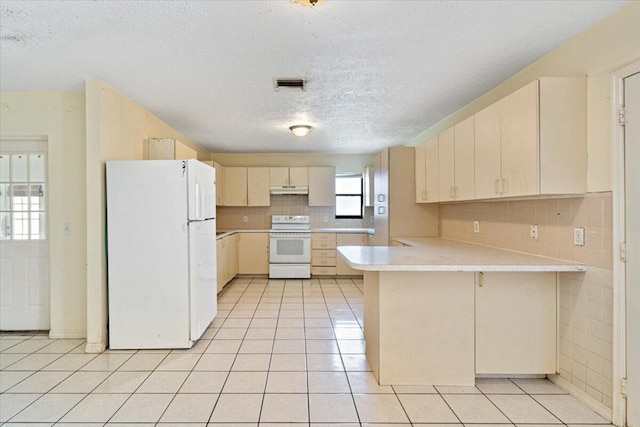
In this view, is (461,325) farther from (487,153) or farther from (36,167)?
(36,167)

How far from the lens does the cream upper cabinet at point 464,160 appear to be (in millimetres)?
2859

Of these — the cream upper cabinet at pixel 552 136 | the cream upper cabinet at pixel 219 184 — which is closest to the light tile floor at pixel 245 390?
the cream upper cabinet at pixel 552 136

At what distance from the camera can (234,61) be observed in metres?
2.44

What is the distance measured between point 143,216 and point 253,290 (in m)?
2.52

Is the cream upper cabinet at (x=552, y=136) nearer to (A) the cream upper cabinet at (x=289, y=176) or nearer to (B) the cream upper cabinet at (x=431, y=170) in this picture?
(B) the cream upper cabinet at (x=431, y=170)

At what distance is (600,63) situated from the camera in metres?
1.94

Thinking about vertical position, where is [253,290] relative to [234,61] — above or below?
below

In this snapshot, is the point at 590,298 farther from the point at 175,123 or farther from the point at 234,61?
the point at 175,123

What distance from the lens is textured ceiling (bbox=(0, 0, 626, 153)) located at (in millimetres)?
1824

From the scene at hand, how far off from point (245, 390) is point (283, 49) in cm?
237

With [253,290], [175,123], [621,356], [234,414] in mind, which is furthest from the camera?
[253,290]

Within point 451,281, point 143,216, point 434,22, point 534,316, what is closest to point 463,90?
point 434,22

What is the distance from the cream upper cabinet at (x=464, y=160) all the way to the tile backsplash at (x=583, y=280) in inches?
16.9

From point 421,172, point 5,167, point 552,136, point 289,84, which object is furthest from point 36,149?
point 552,136
